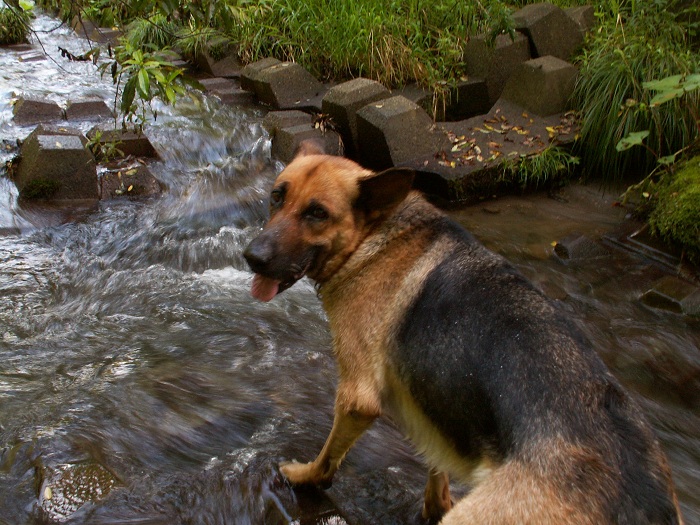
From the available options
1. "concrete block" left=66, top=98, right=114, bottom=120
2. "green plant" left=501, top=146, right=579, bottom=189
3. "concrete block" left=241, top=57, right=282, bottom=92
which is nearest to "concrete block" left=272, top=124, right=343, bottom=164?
"concrete block" left=241, top=57, right=282, bottom=92

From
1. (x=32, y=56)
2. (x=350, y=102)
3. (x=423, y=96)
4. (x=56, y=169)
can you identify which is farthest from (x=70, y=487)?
(x=32, y=56)

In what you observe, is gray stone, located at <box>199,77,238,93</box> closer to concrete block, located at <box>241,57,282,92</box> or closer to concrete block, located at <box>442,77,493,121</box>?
concrete block, located at <box>241,57,282,92</box>

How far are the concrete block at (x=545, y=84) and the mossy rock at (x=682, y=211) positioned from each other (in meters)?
1.84

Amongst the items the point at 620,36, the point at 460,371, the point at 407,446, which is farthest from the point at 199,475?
the point at 620,36

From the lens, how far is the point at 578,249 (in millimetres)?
5688

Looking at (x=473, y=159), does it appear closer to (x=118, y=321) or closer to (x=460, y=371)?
(x=118, y=321)

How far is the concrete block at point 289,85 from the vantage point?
8227mm

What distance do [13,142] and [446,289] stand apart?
6.28 meters

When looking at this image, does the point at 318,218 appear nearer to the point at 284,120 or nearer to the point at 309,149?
the point at 309,149

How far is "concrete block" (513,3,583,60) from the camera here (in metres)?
7.69

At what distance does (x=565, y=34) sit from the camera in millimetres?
7750

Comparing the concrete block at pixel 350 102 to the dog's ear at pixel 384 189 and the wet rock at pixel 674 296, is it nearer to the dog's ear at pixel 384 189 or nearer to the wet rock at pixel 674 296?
the wet rock at pixel 674 296

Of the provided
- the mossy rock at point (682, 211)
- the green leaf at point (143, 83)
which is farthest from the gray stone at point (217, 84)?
the mossy rock at point (682, 211)

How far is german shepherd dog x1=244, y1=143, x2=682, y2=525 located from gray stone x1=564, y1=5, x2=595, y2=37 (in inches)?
228
